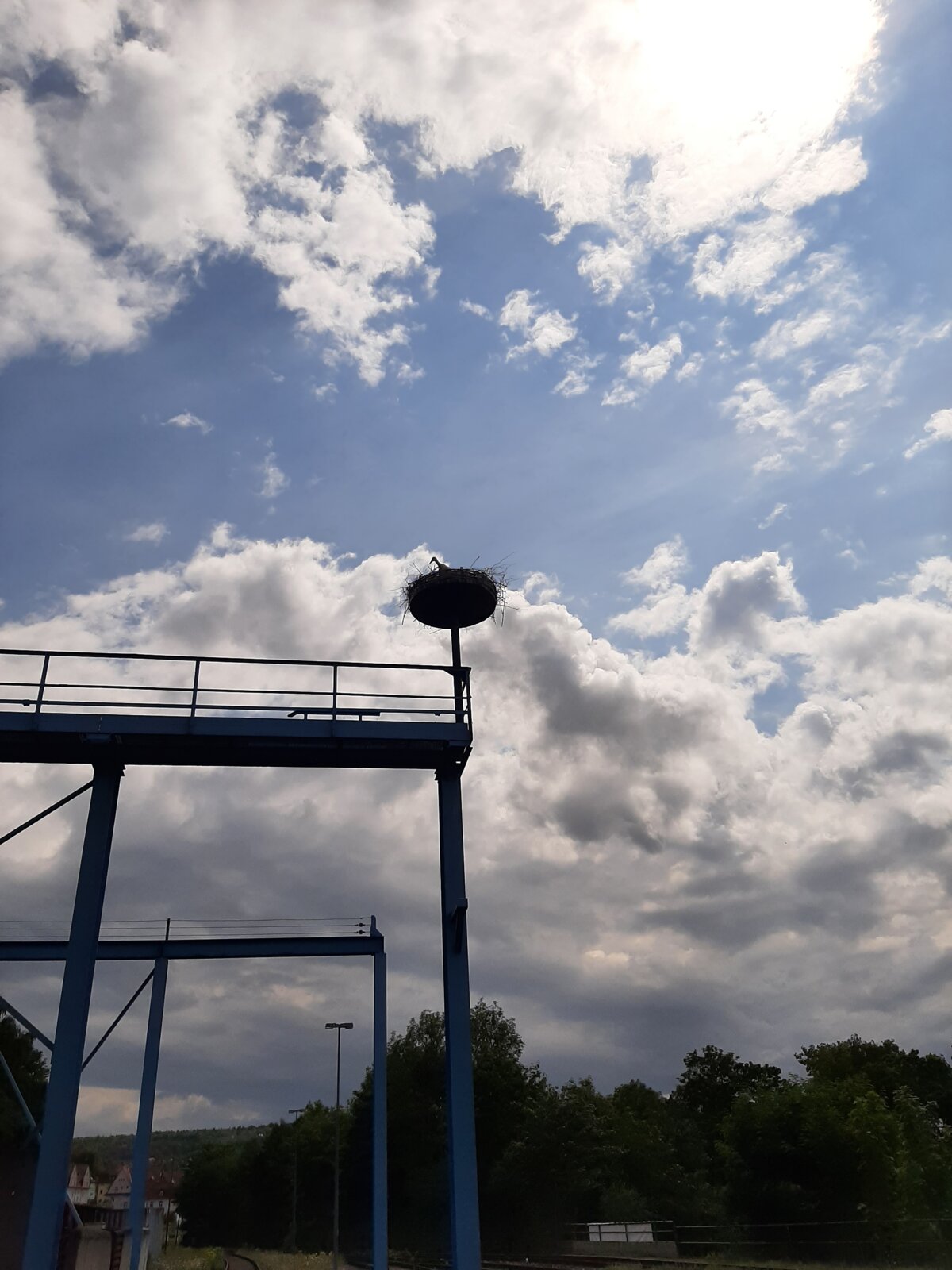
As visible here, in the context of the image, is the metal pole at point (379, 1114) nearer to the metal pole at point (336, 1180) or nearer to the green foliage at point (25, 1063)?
the metal pole at point (336, 1180)

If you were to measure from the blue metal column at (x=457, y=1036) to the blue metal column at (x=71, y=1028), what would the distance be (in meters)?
6.64

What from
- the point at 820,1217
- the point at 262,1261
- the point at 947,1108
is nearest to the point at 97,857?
the point at 820,1217

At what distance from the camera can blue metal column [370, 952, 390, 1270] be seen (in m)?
19.3

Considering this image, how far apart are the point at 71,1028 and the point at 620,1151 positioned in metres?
41.4

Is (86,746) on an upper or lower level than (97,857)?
upper

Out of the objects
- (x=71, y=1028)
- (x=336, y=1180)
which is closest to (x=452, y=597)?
(x=71, y=1028)

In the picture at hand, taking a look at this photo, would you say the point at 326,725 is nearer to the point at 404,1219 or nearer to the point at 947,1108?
the point at 404,1219

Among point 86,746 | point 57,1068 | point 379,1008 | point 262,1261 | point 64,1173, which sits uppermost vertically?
point 86,746

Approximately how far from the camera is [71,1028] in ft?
56.3

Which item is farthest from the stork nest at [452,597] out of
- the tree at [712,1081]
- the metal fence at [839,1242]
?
the tree at [712,1081]

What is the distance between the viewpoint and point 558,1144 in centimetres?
5100

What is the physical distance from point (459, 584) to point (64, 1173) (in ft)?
42.9

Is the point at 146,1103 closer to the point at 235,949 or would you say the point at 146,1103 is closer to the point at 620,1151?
the point at 235,949

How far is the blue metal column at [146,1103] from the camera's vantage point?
20719mm
